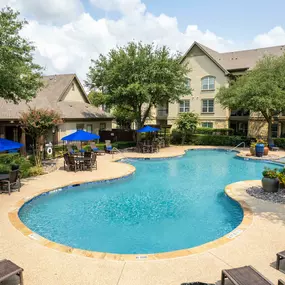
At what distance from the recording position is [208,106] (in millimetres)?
35000

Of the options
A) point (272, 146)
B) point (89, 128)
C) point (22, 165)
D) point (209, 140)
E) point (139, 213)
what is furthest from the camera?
point (209, 140)

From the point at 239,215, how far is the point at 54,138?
18.3 meters

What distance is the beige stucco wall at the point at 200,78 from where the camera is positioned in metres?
33.8

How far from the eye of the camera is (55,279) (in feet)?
17.5

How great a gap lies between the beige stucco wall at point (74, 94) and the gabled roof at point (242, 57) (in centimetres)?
1534

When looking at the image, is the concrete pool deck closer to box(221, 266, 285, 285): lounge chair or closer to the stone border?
the stone border

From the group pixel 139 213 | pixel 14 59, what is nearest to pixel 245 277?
pixel 139 213

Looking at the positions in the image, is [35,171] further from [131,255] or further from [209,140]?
[209,140]

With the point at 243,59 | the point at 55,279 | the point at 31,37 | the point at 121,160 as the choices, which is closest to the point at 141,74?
the point at 121,160

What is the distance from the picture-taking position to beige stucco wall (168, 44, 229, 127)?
3384cm

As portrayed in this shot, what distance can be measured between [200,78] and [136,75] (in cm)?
1360

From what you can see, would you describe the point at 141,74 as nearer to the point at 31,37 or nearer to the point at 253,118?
the point at 31,37

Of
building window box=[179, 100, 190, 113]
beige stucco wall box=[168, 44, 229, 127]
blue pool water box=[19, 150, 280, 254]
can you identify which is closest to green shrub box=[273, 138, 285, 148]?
beige stucco wall box=[168, 44, 229, 127]

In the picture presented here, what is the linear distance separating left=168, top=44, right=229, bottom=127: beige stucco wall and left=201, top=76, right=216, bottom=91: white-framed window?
40cm
